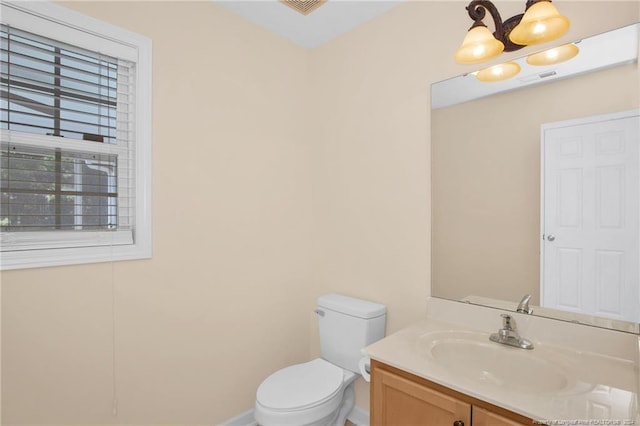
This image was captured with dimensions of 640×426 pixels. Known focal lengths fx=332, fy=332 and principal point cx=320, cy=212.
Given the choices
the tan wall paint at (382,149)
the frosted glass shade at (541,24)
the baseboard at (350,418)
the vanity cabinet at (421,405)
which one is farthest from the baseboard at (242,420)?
the frosted glass shade at (541,24)

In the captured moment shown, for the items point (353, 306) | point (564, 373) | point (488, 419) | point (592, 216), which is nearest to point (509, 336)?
point (564, 373)

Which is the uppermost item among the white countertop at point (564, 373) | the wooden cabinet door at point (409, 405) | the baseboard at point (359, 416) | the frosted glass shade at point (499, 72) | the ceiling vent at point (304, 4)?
the ceiling vent at point (304, 4)

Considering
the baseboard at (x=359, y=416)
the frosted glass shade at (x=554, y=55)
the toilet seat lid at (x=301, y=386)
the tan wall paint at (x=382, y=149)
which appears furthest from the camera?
the baseboard at (x=359, y=416)

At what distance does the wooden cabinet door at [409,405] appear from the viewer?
110 centimetres

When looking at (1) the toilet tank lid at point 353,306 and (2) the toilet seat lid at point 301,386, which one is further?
(1) the toilet tank lid at point 353,306

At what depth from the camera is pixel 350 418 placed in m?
2.04

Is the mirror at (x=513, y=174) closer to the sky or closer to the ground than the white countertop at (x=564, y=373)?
closer to the sky

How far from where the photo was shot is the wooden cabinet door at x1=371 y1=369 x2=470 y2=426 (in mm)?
1098

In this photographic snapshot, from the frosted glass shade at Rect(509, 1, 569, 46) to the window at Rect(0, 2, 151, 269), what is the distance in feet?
5.43

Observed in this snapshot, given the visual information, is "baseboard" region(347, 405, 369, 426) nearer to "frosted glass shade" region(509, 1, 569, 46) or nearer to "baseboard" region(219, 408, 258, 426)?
"baseboard" region(219, 408, 258, 426)

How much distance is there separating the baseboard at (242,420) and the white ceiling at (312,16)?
2372 millimetres

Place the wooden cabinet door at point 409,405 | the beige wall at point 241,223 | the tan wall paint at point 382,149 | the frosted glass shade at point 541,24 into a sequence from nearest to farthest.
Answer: the wooden cabinet door at point 409,405 → the frosted glass shade at point 541,24 → the beige wall at point 241,223 → the tan wall paint at point 382,149

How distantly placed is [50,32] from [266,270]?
5.09ft

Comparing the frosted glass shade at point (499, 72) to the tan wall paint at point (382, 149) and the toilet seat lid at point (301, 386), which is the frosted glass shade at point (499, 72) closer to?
the tan wall paint at point (382, 149)
